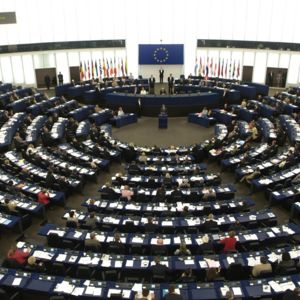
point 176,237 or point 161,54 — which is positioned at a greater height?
point 161,54

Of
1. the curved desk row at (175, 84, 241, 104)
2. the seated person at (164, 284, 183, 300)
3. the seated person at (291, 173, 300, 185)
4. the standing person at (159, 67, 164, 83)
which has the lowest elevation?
the seated person at (291, 173, 300, 185)

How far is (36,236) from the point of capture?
15.5 meters

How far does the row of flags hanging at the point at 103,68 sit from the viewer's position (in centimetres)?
4066

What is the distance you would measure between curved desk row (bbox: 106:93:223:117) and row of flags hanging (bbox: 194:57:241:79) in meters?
8.90

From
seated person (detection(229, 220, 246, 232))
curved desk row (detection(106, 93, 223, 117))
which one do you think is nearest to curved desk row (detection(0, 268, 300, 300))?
seated person (detection(229, 220, 246, 232))

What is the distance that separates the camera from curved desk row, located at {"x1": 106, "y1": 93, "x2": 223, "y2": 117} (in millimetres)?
31656

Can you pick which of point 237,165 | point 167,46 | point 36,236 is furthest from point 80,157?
point 167,46

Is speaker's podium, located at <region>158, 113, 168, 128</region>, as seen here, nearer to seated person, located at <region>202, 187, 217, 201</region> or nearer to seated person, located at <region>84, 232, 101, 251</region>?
seated person, located at <region>202, 187, 217, 201</region>

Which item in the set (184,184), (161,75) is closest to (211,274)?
(184,184)

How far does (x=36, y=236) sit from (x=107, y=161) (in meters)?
6.69

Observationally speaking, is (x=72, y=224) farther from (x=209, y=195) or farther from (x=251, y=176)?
(x=251, y=176)

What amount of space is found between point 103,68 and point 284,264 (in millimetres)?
32687

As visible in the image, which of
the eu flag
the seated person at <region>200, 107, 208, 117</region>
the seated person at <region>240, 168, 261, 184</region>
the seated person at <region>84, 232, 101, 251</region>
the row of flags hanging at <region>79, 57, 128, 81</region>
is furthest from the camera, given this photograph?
the row of flags hanging at <region>79, 57, 128, 81</region>

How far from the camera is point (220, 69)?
40.6 metres
